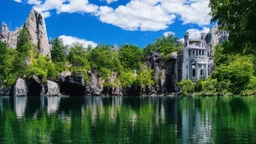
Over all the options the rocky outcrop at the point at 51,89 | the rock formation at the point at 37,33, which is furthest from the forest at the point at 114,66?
the rock formation at the point at 37,33

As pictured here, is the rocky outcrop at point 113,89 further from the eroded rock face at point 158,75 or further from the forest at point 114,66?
the eroded rock face at point 158,75

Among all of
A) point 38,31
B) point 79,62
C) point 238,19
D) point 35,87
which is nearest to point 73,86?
point 79,62

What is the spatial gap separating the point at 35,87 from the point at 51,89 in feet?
25.1

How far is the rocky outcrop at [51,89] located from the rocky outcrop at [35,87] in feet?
5.40

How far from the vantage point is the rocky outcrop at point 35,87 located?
101500 mm

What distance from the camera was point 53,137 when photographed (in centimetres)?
2427

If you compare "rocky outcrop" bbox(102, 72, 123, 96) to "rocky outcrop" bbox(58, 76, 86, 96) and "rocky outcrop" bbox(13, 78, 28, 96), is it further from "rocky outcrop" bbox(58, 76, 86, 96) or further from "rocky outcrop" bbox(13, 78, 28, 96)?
"rocky outcrop" bbox(13, 78, 28, 96)

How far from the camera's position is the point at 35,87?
105938 mm

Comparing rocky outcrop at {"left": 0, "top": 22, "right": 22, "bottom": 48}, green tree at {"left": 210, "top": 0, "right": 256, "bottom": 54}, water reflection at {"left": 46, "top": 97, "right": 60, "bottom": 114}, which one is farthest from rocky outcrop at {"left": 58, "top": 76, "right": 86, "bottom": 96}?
green tree at {"left": 210, "top": 0, "right": 256, "bottom": 54}

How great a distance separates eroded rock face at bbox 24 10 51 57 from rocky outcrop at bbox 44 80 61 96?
71.7 feet

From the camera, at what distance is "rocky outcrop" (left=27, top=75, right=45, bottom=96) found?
333ft

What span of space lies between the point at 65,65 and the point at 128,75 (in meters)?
19.4

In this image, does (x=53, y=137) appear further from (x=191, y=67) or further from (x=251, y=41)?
(x=191, y=67)

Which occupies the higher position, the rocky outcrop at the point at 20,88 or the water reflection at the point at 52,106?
the rocky outcrop at the point at 20,88
